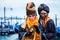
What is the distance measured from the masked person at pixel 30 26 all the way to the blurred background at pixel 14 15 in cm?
7

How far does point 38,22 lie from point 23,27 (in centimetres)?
21

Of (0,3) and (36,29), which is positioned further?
(0,3)

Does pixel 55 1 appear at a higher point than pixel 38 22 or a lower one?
higher

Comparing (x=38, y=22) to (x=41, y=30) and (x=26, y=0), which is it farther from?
(x=26, y=0)

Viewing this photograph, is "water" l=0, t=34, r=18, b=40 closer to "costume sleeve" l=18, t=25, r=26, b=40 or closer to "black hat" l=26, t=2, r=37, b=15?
"costume sleeve" l=18, t=25, r=26, b=40

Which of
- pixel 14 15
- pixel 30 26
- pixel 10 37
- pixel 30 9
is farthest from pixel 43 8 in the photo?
pixel 10 37

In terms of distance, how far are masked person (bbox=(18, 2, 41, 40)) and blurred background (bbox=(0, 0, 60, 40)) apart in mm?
67

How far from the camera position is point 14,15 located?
9.39ft

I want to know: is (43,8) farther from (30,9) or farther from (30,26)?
(30,26)

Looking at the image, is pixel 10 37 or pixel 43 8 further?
pixel 10 37

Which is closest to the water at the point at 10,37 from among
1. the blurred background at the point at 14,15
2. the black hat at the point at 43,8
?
the blurred background at the point at 14,15

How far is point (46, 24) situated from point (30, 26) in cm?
21

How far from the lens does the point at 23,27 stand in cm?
272

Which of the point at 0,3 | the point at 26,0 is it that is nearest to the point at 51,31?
the point at 26,0
